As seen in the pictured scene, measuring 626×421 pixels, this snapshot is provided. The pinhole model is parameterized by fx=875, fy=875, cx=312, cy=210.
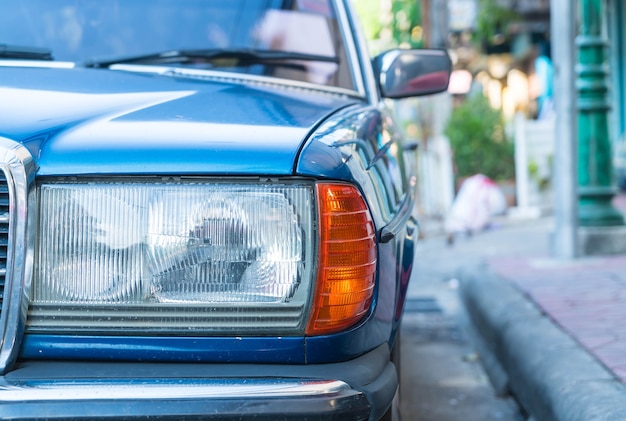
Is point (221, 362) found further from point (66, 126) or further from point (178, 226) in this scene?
point (66, 126)

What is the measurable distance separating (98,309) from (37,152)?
0.34 metres

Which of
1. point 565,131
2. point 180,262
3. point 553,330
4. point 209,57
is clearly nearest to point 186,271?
point 180,262

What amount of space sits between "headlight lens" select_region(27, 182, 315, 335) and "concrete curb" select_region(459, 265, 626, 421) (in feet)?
4.04

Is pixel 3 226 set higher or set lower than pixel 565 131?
lower

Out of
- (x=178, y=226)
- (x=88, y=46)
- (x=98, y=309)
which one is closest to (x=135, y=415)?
(x=98, y=309)

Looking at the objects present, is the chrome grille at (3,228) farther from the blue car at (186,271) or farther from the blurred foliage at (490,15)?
the blurred foliage at (490,15)

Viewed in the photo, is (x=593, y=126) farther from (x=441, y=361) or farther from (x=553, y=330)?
(x=553, y=330)

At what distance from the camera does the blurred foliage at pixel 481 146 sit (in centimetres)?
1301

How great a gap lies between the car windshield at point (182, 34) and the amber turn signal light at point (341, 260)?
3.25 feet

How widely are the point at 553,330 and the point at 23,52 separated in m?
2.34

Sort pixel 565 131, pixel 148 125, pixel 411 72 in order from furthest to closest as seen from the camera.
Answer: pixel 565 131 < pixel 411 72 < pixel 148 125

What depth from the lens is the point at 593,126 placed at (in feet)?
20.0

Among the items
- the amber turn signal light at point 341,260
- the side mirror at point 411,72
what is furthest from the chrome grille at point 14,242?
the side mirror at point 411,72

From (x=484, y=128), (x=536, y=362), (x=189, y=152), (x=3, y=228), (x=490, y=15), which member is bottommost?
(x=536, y=362)
